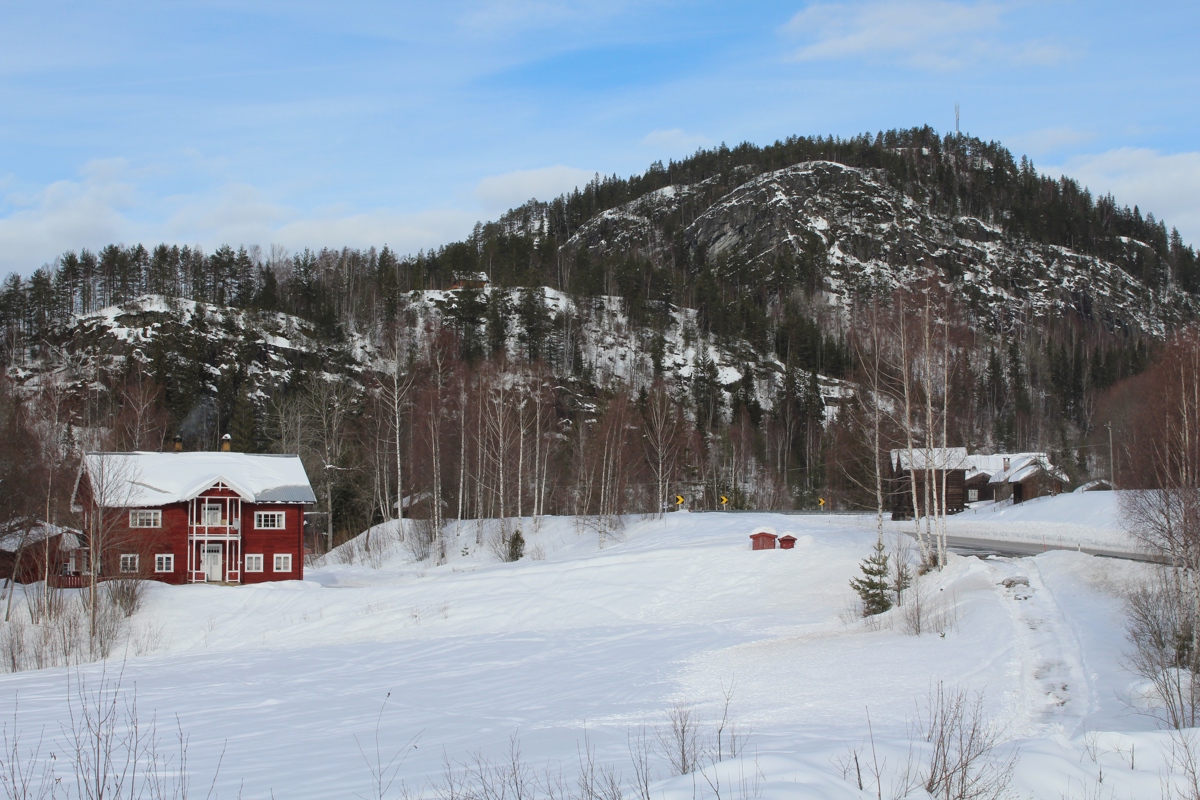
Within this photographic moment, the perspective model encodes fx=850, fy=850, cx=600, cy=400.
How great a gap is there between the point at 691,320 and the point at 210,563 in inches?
3622

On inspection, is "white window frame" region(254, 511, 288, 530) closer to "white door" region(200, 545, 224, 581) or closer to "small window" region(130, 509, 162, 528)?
"white door" region(200, 545, 224, 581)

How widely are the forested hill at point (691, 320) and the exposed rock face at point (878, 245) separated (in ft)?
1.95

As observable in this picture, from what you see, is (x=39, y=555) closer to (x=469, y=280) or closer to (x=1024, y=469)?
(x=1024, y=469)

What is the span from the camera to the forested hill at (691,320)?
80875 millimetres

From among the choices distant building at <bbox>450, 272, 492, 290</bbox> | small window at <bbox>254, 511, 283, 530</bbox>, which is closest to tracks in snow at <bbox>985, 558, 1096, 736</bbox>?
small window at <bbox>254, 511, 283, 530</bbox>

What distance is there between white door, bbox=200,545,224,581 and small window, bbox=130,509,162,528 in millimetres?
A: 2264

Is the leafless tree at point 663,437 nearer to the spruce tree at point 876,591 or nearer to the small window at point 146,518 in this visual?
the spruce tree at point 876,591

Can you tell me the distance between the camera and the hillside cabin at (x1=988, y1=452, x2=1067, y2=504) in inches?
2613

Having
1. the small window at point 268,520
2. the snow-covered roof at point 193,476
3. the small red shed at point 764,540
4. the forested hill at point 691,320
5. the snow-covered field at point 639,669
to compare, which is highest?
the forested hill at point 691,320

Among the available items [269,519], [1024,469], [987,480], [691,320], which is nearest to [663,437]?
[269,519]

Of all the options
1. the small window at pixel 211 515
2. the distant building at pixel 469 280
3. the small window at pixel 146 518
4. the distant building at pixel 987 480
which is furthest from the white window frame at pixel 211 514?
the distant building at pixel 469 280

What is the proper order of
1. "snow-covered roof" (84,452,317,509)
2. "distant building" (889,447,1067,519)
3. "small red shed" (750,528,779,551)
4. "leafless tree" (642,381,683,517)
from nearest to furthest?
1. "small red shed" (750,528,779,551)
2. "snow-covered roof" (84,452,317,509)
3. "leafless tree" (642,381,683,517)
4. "distant building" (889,447,1067,519)

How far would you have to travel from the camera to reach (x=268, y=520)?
135 ft

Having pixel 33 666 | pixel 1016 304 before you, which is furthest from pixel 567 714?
pixel 1016 304
